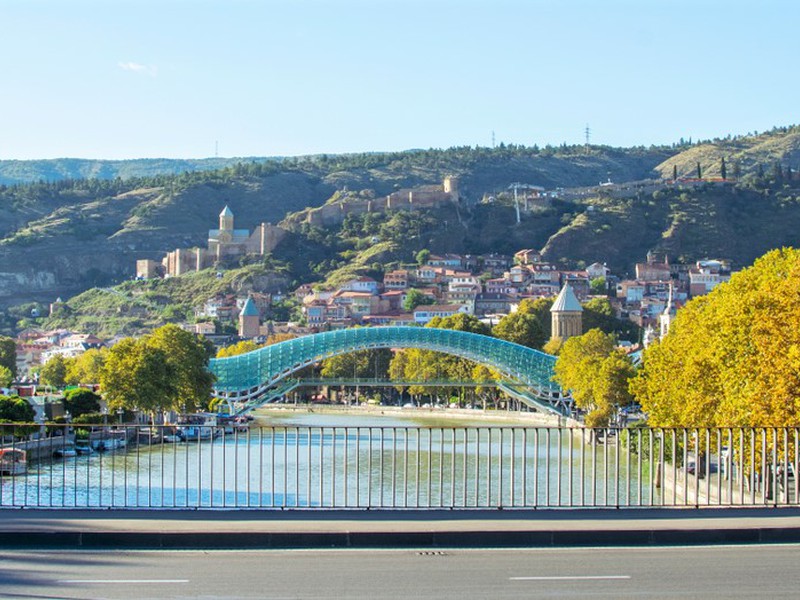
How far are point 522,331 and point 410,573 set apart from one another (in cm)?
9196

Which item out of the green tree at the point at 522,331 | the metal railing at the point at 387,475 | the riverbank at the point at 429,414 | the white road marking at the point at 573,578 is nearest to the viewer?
the white road marking at the point at 573,578

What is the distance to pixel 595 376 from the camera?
2574 inches

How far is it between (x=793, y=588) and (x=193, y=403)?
1974 inches

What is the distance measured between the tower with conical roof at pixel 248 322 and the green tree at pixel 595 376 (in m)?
45.6

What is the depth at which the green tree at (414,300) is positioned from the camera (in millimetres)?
137750

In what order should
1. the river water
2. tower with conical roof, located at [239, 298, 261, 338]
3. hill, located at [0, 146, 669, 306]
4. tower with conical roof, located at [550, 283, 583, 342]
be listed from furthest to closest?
hill, located at [0, 146, 669, 306], tower with conical roof, located at [239, 298, 261, 338], tower with conical roof, located at [550, 283, 583, 342], the river water

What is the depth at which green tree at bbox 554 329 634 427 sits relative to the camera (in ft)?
202

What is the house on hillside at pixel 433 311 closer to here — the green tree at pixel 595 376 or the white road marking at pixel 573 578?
the green tree at pixel 595 376

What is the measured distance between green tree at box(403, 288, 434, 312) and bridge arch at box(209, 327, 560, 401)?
57040 millimetres

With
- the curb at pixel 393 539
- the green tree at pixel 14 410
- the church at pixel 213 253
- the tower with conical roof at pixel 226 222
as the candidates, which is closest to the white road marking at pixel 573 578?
the curb at pixel 393 539

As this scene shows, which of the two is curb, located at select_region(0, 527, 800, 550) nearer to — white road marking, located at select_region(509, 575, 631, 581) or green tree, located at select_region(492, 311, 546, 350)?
white road marking, located at select_region(509, 575, 631, 581)

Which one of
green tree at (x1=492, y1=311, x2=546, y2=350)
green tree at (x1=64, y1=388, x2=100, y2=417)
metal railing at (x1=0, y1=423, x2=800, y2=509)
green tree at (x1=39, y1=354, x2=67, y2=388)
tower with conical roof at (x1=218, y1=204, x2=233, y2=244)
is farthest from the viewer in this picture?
tower with conical roof at (x1=218, y1=204, x2=233, y2=244)

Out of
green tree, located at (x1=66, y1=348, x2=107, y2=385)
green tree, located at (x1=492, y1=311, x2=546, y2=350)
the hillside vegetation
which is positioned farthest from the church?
green tree, located at (x1=66, y1=348, x2=107, y2=385)

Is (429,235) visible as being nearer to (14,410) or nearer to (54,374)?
(54,374)
